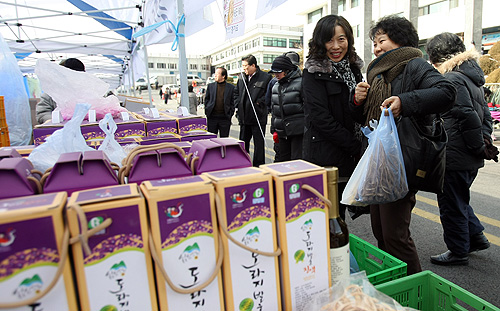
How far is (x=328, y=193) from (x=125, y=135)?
1673 millimetres

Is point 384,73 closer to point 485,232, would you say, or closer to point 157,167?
point 157,167

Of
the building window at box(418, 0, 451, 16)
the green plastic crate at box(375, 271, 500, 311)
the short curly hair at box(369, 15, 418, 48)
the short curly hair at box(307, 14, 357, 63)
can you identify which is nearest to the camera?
the green plastic crate at box(375, 271, 500, 311)

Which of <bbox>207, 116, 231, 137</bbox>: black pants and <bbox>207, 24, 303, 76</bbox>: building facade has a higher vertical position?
<bbox>207, 24, 303, 76</bbox>: building facade

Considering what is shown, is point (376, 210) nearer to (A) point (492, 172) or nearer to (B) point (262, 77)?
(B) point (262, 77)

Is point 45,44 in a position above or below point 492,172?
above

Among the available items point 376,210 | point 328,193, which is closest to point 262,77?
point 376,210

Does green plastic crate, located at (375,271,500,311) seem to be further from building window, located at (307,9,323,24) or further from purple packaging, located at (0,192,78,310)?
building window, located at (307,9,323,24)

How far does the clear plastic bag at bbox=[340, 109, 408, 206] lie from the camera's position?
1.75 meters

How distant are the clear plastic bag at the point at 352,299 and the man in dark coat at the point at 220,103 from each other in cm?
580

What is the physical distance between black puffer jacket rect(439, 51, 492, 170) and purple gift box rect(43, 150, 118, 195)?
8.53 ft

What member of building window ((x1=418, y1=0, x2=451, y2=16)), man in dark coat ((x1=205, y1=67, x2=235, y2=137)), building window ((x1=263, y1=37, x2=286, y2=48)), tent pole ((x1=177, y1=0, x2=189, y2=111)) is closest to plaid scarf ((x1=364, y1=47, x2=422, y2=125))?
tent pole ((x1=177, y1=0, x2=189, y2=111))

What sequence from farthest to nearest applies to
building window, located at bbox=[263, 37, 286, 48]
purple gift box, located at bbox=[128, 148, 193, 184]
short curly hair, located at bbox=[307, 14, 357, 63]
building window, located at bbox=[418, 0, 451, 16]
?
building window, located at bbox=[263, 37, 286, 48] < building window, located at bbox=[418, 0, 451, 16] < short curly hair, located at bbox=[307, 14, 357, 63] < purple gift box, located at bbox=[128, 148, 193, 184]

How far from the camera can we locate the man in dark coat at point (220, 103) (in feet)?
22.0

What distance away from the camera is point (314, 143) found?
2436mm
